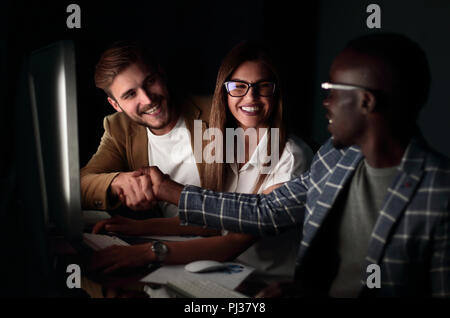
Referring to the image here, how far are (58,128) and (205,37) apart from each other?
75 centimetres

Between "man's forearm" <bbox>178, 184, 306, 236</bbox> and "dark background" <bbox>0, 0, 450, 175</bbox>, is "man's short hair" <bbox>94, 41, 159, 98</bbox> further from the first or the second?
"man's forearm" <bbox>178, 184, 306, 236</bbox>

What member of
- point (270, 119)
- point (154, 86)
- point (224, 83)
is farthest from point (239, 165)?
point (154, 86)

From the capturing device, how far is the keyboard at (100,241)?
4.06 feet

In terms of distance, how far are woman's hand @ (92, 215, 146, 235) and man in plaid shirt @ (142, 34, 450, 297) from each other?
601 millimetres

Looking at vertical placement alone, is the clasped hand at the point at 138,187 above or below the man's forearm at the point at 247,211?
above

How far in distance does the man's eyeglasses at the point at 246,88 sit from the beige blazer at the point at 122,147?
0.12m

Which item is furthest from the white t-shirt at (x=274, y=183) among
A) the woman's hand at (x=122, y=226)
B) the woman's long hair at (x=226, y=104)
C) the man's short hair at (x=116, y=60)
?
the man's short hair at (x=116, y=60)

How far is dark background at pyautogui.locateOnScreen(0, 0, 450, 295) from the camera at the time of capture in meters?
1.17

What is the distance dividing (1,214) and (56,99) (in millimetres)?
426

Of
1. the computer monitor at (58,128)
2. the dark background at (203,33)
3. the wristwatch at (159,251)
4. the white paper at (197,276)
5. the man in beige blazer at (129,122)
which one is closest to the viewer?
the computer monitor at (58,128)

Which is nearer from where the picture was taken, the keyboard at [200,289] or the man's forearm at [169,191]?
the keyboard at [200,289]

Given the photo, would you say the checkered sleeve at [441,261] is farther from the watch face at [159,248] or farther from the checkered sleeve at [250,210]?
the watch face at [159,248]

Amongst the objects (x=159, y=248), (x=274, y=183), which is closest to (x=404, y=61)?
(x=274, y=183)
